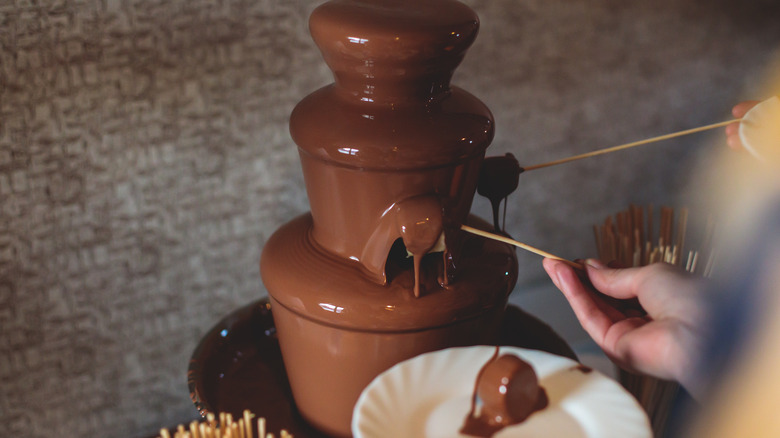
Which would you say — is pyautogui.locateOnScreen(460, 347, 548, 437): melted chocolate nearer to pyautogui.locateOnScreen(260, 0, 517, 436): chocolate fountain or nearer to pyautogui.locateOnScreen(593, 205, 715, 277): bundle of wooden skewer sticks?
pyautogui.locateOnScreen(260, 0, 517, 436): chocolate fountain

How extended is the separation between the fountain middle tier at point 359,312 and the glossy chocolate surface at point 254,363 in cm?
7

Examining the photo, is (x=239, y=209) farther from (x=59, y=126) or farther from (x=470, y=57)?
(x=470, y=57)

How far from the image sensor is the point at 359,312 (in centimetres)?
62

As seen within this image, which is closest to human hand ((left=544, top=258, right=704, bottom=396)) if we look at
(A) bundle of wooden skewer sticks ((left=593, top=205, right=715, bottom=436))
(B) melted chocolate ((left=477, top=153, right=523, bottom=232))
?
(B) melted chocolate ((left=477, top=153, right=523, bottom=232))

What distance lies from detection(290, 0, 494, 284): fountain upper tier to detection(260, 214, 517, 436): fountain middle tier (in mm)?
30

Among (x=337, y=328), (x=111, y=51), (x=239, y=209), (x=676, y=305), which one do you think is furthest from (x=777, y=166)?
(x=111, y=51)

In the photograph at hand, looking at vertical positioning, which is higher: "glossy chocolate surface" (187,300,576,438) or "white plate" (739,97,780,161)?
"white plate" (739,97,780,161)

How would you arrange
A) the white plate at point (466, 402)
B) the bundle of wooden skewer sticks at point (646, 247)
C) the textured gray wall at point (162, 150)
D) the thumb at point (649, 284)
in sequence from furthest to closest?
the bundle of wooden skewer sticks at point (646, 247) → the textured gray wall at point (162, 150) → the thumb at point (649, 284) → the white plate at point (466, 402)

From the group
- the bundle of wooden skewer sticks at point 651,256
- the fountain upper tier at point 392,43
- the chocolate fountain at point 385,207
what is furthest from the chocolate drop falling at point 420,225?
the bundle of wooden skewer sticks at point 651,256

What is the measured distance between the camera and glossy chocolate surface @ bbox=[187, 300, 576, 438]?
0.74 m

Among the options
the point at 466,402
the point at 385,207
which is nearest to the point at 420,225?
the point at 385,207

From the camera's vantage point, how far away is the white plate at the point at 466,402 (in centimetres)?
50

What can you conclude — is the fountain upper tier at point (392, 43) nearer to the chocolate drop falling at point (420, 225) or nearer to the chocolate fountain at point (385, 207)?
the chocolate fountain at point (385, 207)

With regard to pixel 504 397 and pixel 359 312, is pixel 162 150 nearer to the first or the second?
pixel 359 312
